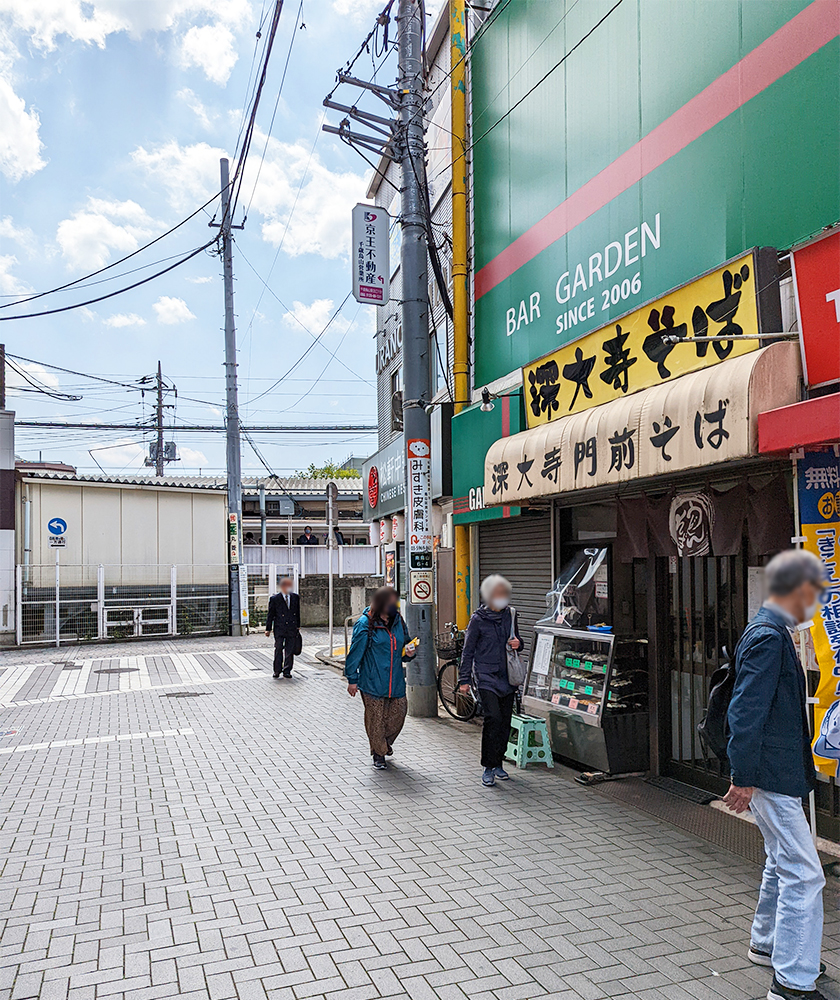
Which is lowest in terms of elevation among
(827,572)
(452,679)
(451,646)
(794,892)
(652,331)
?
(452,679)

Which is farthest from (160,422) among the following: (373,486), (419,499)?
(419,499)

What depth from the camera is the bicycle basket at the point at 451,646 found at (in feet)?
35.3

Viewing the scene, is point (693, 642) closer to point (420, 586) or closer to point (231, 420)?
point (420, 586)

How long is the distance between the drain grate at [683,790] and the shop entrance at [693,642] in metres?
0.06

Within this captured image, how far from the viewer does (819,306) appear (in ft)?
16.0

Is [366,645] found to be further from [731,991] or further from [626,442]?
[731,991]

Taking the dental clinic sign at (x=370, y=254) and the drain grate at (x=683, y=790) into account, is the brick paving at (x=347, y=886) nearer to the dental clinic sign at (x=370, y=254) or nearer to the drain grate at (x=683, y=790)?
the drain grate at (x=683, y=790)

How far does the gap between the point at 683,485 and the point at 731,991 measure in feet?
13.1

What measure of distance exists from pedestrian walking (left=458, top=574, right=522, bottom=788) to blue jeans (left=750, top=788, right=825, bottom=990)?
3656 mm

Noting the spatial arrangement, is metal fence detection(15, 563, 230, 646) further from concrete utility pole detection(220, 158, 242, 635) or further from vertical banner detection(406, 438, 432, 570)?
vertical banner detection(406, 438, 432, 570)

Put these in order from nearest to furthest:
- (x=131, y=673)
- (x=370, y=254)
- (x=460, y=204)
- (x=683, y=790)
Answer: (x=683, y=790) → (x=460, y=204) → (x=370, y=254) → (x=131, y=673)

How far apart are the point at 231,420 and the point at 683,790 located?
17127mm

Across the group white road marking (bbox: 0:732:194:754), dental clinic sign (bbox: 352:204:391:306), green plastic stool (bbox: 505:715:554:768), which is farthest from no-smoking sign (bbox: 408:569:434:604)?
dental clinic sign (bbox: 352:204:391:306)

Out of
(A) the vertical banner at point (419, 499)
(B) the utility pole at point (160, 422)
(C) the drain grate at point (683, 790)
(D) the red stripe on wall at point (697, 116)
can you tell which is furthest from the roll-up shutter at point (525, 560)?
(B) the utility pole at point (160, 422)
